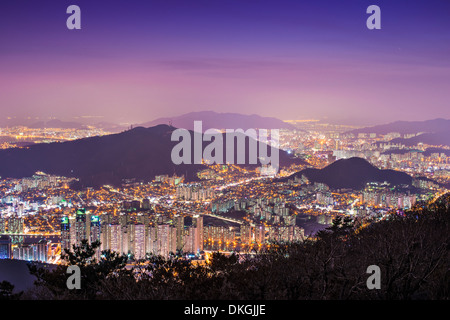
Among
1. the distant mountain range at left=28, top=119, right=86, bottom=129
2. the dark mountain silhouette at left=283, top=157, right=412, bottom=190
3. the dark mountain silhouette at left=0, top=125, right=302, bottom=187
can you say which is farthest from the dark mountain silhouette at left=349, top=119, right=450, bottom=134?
the distant mountain range at left=28, top=119, right=86, bottom=129

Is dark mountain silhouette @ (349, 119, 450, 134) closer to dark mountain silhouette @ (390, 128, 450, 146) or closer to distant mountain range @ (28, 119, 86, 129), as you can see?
dark mountain silhouette @ (390, 128, 450, 146)

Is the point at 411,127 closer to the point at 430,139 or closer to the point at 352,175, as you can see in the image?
the point at 430,139

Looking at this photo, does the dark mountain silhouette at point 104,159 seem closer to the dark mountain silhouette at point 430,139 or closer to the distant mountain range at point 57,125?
the distant mountain range at point 57,125

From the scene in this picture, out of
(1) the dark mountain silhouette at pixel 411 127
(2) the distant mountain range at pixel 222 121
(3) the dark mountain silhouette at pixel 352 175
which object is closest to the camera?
(3) the dark mountain silhouette at pixel 352 175

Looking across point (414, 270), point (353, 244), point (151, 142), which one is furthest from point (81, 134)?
point (414, 270)

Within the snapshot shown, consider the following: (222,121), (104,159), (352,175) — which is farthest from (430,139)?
(104,159)

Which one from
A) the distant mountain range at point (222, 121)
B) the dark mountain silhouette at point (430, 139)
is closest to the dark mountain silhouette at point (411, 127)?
the dark mountain silhouette at point (430, 139)
